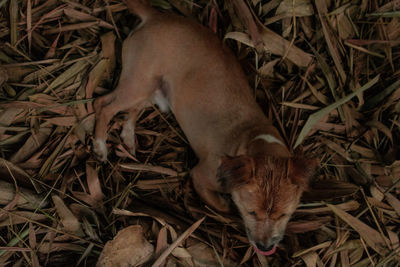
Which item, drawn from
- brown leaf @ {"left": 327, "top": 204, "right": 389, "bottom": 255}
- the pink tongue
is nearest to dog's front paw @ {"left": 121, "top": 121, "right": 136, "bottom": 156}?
the pink tongue

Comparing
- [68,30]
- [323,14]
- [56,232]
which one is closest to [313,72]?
[323,14]

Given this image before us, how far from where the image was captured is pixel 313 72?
4.00 metres

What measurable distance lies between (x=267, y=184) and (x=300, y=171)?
291 millimetres

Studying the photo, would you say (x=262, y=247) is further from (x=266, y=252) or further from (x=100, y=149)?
(x=100, y=149)

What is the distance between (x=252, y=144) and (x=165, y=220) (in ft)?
3.49

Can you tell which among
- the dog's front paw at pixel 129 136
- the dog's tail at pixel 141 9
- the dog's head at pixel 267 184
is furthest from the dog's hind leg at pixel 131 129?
the dog's head at pixel 267 184

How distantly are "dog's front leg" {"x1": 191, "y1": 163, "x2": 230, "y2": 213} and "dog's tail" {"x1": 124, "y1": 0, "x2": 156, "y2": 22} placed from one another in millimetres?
1637

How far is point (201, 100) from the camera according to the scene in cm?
362

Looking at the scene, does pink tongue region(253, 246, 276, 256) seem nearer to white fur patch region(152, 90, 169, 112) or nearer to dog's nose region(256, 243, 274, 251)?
dog's nose region(256, 243, 274, 251)

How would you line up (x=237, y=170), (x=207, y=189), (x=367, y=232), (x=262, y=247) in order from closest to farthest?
(x=237, y=170)
(x=262, y=247)
(x=367, y=232)
(x=207, y=189)

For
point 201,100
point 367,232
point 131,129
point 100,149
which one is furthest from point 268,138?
point 100,149

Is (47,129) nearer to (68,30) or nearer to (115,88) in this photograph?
(115,88)

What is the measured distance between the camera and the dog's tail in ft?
12.7

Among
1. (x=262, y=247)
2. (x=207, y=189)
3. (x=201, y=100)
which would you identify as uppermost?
(x=201, y=100)
